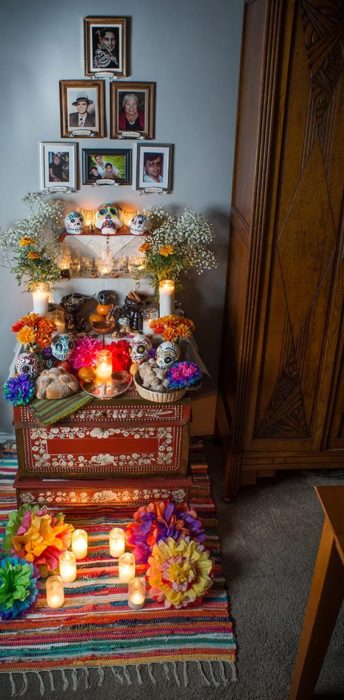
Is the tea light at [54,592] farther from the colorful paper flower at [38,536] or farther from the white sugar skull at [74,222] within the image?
the white sugar skull at [74,222]

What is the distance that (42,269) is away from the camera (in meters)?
2.85

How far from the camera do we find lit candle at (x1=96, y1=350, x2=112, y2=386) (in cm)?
268

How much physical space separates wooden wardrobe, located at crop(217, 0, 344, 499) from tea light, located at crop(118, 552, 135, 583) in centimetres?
69

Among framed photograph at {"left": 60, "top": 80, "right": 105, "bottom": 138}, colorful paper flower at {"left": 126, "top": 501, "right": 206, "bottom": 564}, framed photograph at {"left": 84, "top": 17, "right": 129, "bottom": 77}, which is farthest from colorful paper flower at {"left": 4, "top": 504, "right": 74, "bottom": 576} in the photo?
framed photograph at {"left": 84, "top": 17, "right": 129, "bottom": 77}

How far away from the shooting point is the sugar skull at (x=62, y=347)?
8.97 feet

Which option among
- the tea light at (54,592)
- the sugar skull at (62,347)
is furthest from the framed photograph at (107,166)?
the tea light at (54,592)

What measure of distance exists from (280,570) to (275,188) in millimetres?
1626

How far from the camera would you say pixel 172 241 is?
295cm

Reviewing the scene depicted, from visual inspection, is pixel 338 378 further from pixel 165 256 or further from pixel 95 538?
pixel 95 538

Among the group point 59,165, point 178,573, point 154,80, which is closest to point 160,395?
point 178,573

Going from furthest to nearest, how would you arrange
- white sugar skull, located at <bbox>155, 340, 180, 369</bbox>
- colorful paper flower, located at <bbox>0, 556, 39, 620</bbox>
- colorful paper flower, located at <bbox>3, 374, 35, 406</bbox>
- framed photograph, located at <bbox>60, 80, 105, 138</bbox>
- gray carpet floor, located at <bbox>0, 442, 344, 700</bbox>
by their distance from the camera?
framed photograph, located at <bbox>60, 80, 105, 138</bbox> → white sugar skull, located at <bbox>155, 340, 180, 369</bbox> → colorful paper flower, located at <bbox>3, 374, 35, 406</bbox> → colorful paper flower, located at <bbox>0, 556, 39, 620</bbox> → gray carpet floor, located at <bbox>0, 442, 344, 700</bbox>

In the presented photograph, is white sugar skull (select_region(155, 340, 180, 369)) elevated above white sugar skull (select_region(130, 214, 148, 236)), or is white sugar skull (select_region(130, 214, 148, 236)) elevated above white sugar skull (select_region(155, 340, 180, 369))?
white sugar skull (select_region(130, 214, 148, 236))

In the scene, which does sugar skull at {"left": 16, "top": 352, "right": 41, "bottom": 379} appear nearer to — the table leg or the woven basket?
the woven basket

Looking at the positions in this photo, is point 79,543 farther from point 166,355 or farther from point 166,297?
point 166,297
